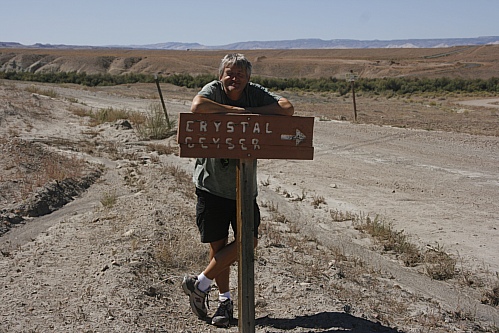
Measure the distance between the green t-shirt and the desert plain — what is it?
103 cm

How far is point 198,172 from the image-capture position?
429cm

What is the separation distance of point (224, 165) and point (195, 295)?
0.98 meters

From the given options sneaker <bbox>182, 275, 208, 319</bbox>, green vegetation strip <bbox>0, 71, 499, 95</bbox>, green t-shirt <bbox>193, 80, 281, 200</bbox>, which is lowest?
green vegetation strip <bbox>0, 71, 499, 95</bbox>

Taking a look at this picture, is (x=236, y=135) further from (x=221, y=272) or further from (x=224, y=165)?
(x=221, y=272)

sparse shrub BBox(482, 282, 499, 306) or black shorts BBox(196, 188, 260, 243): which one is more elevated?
black shorts BBox(196, 188, 260, 243)

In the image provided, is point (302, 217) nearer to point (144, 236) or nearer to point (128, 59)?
point (144, 236)

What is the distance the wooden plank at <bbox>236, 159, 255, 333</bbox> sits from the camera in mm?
3732

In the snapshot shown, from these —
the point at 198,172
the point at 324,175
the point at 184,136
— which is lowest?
the point at 324,175

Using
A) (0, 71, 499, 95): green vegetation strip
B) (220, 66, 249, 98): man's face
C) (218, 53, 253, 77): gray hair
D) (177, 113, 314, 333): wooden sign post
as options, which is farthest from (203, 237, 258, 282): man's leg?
(0, 71, 499, 95): green vegetation strip

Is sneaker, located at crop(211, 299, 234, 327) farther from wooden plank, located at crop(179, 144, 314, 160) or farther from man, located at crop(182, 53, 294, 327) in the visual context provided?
wooden plank, located at crop(179, 144, 314, 160)

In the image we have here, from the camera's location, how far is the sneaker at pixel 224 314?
14.4ft

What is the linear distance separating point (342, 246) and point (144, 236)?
230 centimetres

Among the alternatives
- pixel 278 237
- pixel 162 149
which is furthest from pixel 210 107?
pixel 162 149

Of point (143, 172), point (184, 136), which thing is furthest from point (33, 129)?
point (184, 136)
